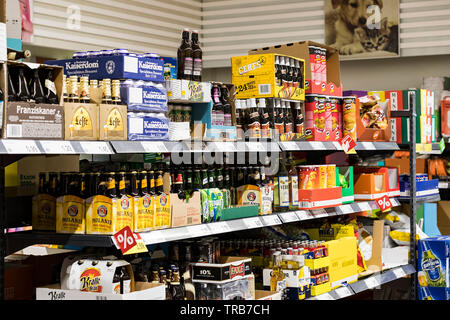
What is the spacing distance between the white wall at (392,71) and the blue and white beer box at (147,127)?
14.4 ft

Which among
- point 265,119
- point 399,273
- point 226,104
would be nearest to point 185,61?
point 226,104

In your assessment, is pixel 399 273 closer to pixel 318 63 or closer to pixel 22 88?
pixel 318 63

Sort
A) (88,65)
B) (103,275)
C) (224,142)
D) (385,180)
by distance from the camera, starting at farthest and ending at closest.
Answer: (385,180), (224,142), (88,65), (103,275)

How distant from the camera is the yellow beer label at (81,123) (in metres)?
2.97

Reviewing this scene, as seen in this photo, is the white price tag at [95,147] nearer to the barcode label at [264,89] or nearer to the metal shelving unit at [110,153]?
the metal shelving unit at [110,153]

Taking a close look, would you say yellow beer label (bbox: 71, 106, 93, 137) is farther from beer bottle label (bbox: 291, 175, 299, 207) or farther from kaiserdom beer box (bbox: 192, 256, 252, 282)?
beer bottle label (bbox: 291, 175, 299, 207)

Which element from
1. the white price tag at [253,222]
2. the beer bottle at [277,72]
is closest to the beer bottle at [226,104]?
the beer bottle at [277,72]

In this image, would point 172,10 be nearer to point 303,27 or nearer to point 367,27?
point 303,27

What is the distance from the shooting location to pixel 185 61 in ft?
12.1

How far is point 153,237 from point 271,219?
106 centimetres

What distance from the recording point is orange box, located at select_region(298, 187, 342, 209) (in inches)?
173

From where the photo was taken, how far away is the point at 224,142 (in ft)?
12.4
